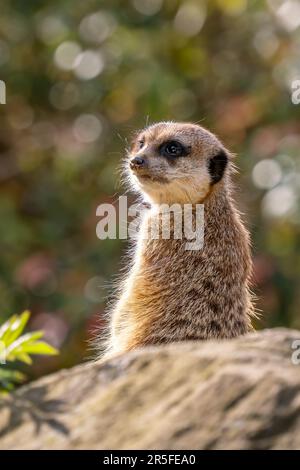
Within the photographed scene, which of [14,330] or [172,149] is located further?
[172,149]

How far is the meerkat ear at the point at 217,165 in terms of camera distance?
455 cm

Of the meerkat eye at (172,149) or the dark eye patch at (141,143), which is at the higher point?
the dark eye patch at (141,143)

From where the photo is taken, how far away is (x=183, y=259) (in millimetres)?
4051

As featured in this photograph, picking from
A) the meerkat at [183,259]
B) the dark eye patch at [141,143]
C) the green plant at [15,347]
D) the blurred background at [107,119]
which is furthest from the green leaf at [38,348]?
the blurred background at [107,119]

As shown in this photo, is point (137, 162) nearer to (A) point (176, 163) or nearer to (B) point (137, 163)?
(B) point (137, 163)

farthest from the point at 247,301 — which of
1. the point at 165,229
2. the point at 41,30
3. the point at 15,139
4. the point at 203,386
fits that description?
the point at 15,139

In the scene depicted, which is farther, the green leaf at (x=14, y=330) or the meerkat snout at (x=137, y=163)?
the meerkat snout at (x=137, y=163)

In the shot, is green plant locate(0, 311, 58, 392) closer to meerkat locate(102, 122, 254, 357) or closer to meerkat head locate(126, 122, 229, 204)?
meerkat locate(102, 122, 254, 357)

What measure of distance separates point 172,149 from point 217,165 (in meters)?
0.20

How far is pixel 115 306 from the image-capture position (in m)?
4.35

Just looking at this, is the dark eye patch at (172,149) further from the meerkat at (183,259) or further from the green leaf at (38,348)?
the green leaf at (38,348)

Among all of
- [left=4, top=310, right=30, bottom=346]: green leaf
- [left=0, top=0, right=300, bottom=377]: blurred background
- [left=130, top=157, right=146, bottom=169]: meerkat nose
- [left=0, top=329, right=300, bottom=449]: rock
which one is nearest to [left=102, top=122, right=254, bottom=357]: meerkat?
[left=130, top=157, right=146, bottom=169]: meerkat nose

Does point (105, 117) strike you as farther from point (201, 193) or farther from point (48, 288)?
point (201, 193)

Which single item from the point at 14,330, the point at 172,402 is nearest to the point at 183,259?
the point at 14,330
